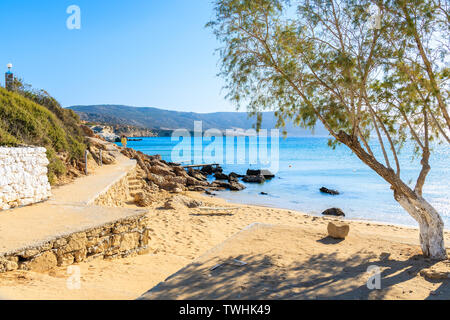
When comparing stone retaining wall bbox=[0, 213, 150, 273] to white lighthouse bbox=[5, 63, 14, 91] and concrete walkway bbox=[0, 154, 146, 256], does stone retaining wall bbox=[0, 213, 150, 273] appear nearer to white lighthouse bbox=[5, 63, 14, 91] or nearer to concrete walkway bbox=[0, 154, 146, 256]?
concrete walkway bbox=[0, 154, 146, 256]

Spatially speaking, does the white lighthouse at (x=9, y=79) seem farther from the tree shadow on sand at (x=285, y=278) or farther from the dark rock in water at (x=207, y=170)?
the dark rock in water at (x=207, y=170)

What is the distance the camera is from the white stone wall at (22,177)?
659 centimetres

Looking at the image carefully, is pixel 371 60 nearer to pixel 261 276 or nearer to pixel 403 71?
pixel 403 71

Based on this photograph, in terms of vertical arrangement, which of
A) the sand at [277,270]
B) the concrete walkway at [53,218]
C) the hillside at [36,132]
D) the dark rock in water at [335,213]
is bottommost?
the dark rock in water at [335,213]

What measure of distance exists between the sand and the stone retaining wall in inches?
6.2

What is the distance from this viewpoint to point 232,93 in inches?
285

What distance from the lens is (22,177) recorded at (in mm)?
7070

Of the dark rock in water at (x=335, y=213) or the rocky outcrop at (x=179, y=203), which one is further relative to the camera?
the dark rock in water at (x=335, y=213)

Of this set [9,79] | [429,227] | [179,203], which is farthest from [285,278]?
[9,79]

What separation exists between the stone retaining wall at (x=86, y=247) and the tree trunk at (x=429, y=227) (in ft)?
18.4

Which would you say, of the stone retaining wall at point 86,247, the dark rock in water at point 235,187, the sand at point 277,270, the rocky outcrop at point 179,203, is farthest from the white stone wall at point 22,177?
the dark rock in water at point 235,187
